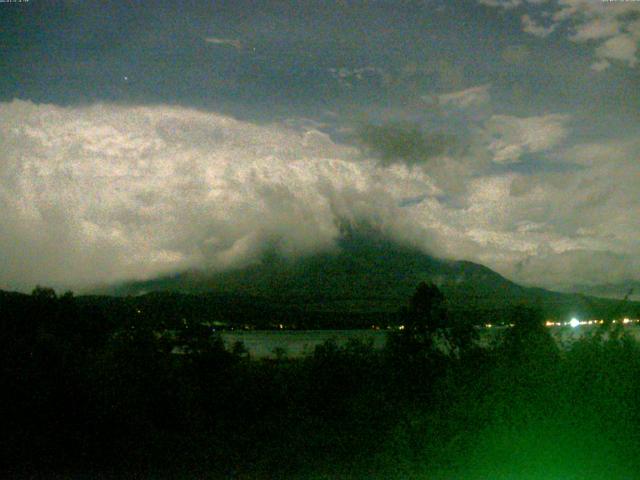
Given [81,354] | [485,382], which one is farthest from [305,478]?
[81,354]

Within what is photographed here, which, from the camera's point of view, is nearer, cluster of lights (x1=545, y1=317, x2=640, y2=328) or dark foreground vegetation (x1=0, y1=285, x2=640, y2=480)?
dark foreground vegetation (x1=0, y1=285, x2=640, y2=480)

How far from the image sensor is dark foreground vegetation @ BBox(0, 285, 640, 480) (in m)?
9.53

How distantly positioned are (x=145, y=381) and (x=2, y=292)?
8804 millimetres

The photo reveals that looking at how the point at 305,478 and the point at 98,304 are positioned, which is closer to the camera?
the point at 305,478

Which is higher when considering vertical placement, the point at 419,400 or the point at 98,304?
the point at 98,304

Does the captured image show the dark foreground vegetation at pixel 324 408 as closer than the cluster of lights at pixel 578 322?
Yes

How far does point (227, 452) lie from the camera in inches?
424

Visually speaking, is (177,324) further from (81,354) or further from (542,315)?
(542,315)

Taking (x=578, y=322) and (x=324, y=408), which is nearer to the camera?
(x=578, y=322)

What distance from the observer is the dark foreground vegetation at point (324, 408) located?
9.53 metres

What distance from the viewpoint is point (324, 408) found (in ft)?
43.3

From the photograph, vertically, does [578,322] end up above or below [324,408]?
above

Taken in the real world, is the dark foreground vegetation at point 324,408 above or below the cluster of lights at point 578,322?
below

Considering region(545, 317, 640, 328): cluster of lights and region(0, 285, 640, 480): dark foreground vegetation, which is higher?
region(545, 317, 640, 328): cluster of lights
